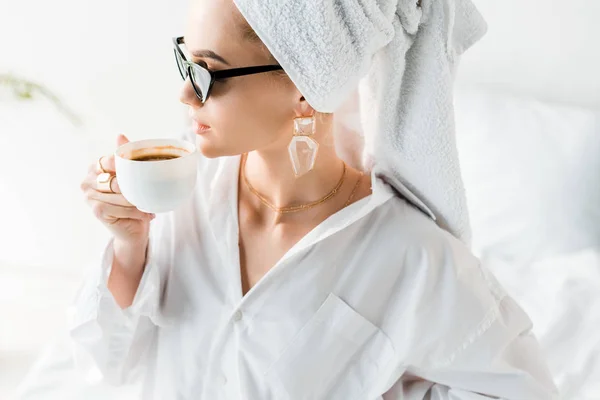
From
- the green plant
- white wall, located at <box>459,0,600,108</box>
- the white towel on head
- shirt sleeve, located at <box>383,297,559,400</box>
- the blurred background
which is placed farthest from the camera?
the green plant

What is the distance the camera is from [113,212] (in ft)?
3.42

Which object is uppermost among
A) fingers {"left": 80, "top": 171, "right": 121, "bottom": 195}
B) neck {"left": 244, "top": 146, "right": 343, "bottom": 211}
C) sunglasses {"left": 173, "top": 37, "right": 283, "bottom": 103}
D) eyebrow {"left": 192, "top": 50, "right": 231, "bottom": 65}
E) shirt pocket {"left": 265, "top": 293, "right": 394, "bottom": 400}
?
eyebrow {"left": 192, "top": 50, "right": 231, "bottom": 65}

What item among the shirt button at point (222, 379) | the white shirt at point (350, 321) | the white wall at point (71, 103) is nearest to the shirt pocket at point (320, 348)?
the white shirt at point (350, 321)

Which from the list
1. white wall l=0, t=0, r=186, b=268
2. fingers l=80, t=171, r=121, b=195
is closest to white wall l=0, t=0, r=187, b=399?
white wall l=0, t=0, r=186, b=268

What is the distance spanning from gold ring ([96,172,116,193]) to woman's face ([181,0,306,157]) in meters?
0.16

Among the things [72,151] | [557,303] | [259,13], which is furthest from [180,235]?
[72,151]

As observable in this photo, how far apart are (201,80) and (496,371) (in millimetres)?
665

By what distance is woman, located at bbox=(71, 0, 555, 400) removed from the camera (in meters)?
1.01

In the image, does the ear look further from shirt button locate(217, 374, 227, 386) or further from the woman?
shirt button locate(217, 374, 227, 386)

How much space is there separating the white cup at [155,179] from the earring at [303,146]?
17 cm

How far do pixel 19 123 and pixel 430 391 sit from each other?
5.75ft

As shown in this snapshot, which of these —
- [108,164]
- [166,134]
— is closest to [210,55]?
[108,164]

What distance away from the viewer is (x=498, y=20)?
6.53ft

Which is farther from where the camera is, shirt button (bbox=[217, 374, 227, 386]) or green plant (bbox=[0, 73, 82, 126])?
green plant (bbox=[0, 73, 82, 126])
